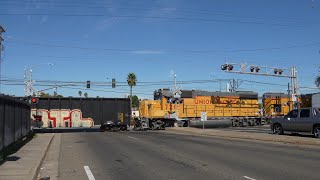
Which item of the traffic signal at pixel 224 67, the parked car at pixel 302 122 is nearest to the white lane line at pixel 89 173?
the parked car at pixel 302 122

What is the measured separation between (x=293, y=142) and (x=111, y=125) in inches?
854

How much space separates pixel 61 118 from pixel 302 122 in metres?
22.4

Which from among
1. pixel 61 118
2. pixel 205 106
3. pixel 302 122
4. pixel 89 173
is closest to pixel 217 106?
pixel 205 106

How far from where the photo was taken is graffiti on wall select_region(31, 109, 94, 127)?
123 ft

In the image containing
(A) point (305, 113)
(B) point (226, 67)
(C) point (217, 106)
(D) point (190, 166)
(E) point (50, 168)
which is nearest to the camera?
(D) point (190, 166)

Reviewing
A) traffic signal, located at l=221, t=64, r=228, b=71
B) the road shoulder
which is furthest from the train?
the road shoulder

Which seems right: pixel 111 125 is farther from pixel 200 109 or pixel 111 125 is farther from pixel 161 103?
pixel 200 109

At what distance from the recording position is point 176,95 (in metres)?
42.6

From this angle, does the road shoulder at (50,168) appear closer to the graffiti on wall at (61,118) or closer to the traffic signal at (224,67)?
the graffiti on wall at (61,118)

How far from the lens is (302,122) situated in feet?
83.0

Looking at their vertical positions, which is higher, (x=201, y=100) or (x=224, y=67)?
(x=224, y=67)

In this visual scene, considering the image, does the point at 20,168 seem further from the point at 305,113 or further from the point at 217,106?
the point at 217,106

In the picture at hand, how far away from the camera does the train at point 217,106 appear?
42.9 m

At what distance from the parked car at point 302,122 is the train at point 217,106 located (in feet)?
55.4
